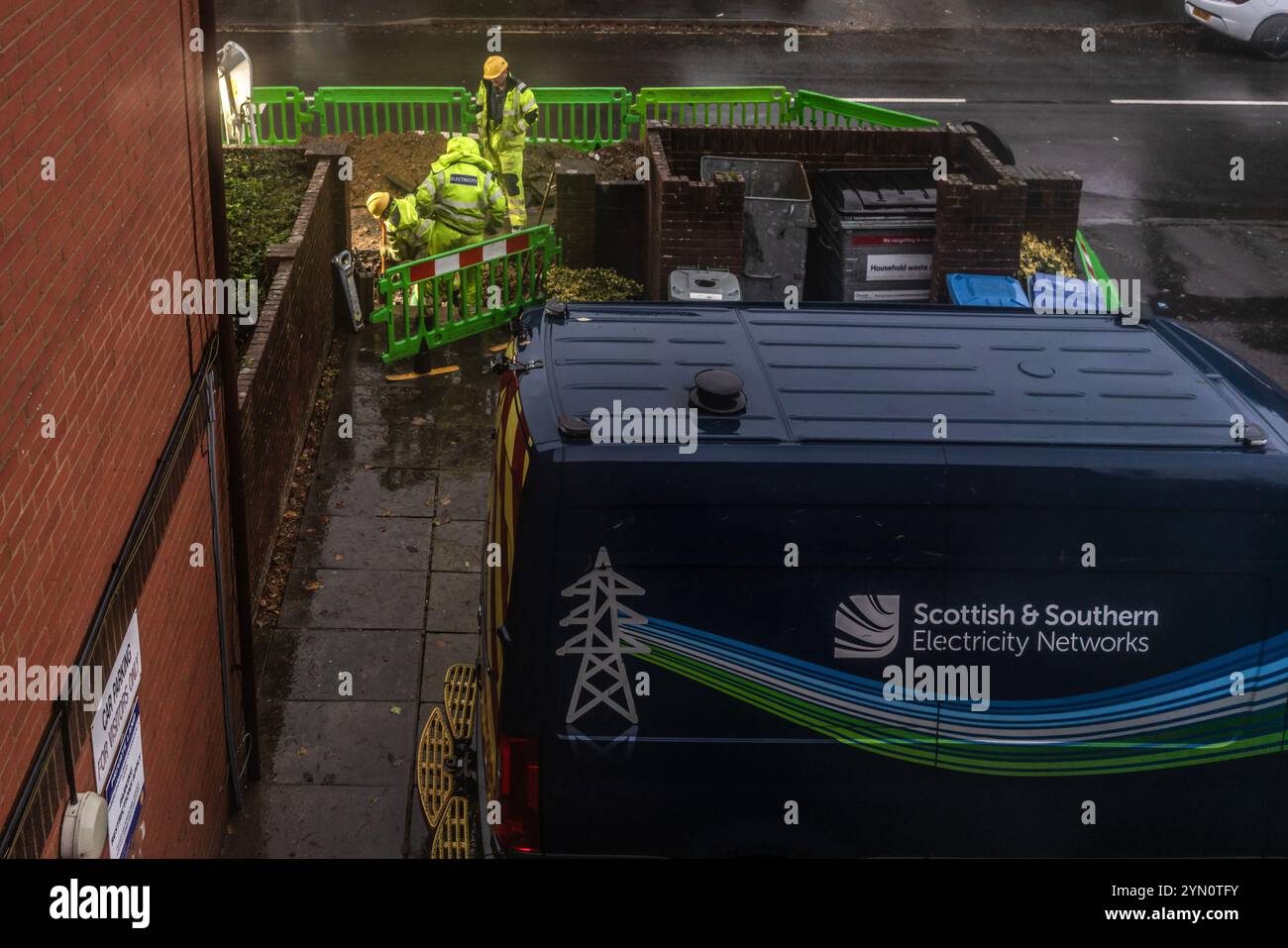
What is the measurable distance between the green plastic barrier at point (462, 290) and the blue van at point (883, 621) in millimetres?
7202

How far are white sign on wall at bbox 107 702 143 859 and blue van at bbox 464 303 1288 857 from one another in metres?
1.39

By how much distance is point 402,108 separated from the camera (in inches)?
776

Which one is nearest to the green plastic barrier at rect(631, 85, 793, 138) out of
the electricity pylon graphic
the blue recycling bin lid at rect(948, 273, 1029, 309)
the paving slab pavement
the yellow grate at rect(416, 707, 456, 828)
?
the blue recycling bin lid at rect(948, 273, 1029, 309)

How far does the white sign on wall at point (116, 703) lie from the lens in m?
5.09

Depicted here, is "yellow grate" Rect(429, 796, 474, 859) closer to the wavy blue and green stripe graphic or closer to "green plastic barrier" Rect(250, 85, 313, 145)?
the wavy blue and green stripe graphic

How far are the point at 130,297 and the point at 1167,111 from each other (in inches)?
765

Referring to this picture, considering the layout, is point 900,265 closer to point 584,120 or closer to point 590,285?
point 590,285

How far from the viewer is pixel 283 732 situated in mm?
8516

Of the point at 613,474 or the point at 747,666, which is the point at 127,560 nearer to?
the point at 613,474

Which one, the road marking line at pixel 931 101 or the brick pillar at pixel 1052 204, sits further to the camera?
the road marking line at pixel 931 101

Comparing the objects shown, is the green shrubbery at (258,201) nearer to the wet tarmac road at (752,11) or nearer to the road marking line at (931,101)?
the road marking line at (931,101)

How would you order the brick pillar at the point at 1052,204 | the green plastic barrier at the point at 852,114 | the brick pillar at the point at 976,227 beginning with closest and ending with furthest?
the brick pillar at the point at 976,227 < the brick pillar at the point at 1052,204 < the green plastic barrier at the point at 852,114

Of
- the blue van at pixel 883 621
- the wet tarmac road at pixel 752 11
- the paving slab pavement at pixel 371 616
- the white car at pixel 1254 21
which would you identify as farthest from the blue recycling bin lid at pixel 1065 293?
the white car at pixel 1254 21

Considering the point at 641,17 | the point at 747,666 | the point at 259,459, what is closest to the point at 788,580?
the point at 747,666
